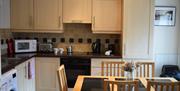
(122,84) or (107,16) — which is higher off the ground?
(107,16)

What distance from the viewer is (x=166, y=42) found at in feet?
16.9

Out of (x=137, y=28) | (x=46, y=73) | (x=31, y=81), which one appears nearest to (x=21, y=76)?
(x=31, y=81)

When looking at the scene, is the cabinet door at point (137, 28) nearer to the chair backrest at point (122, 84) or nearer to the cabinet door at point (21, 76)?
the cabinet door at point (21, 76)

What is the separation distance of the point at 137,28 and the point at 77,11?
1128mm

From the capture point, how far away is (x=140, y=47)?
4.22 metres

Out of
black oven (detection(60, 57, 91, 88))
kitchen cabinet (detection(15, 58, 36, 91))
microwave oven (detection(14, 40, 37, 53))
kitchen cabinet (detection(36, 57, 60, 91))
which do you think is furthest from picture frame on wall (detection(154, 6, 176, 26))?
kitchen cabinet (detection(15, 58, 36, 91))

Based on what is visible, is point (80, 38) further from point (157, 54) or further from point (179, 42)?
point (179, 42)

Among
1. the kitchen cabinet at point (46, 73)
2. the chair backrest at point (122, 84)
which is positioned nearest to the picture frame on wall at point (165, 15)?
the kitchen cabinet at point (46, 73)

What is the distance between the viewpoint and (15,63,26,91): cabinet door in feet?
11.2

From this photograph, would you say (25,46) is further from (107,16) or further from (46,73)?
(107,16)

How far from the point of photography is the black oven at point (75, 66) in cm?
424

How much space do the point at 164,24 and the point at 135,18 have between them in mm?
1209

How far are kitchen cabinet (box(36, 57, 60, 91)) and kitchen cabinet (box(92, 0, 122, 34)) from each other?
99 centimetres

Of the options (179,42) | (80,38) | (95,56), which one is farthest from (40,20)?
(179,42)
